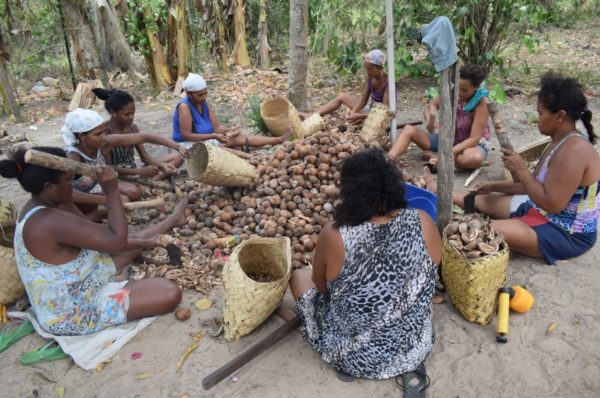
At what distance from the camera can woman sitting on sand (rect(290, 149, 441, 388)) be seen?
181 centimetres

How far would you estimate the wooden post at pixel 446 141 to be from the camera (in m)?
2.50

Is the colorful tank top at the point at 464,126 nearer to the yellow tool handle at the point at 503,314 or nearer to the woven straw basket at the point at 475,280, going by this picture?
the woven straw basket at the point at 475,280

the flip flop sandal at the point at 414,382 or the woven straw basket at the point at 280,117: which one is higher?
the woven straw basket at the point at 280,117

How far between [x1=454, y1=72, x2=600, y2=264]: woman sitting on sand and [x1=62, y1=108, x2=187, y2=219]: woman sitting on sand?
8.50ft

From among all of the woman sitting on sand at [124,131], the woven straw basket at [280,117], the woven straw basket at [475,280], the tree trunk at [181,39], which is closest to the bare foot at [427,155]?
the woven straw basket at [280,117]

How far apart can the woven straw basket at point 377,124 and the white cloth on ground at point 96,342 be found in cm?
270

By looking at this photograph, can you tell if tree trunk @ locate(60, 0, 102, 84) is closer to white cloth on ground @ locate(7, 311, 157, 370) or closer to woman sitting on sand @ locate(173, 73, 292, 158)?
woman sitting on sand @ locate(173, 73, 292, 158)

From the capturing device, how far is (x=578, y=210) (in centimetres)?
266

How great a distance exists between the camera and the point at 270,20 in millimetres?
9531

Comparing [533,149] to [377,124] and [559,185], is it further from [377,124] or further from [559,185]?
[559,185]

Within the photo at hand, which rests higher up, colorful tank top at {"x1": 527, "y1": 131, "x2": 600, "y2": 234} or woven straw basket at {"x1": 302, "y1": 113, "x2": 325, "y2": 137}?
woven straw basket at {"x1": 302, "y1": 113, "x2": 325, "y2": 137}

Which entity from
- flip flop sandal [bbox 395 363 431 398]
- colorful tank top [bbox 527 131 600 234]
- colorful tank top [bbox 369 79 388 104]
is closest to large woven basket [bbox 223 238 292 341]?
flip flop sandal [bbox 395 363 431 398]

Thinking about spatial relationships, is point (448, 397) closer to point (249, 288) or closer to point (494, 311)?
point (494, 311)

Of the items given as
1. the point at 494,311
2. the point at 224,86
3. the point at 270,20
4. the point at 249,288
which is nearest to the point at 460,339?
the point at 494,311
